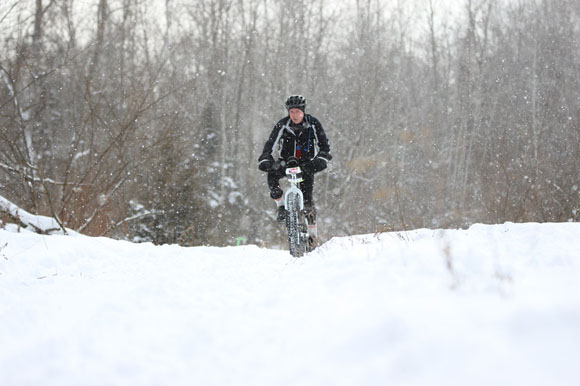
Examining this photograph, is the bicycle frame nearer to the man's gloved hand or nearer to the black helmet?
the man's gloved hand

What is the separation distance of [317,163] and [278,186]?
599mm

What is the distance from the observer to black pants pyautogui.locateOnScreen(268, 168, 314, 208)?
19.6 ft

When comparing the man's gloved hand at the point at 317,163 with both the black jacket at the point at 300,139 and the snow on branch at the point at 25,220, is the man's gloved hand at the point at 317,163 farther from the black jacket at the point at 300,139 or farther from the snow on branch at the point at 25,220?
the snow on branch at the point at 25,220

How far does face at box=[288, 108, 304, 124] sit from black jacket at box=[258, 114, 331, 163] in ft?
0.24

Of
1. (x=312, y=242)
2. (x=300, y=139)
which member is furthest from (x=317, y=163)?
(x=312, y=242)

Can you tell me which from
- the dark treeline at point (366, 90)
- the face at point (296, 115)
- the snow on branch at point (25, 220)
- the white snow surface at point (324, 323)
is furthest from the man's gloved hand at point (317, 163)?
the dark treeline at point (366, 90)

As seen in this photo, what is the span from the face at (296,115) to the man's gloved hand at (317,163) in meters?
0.52

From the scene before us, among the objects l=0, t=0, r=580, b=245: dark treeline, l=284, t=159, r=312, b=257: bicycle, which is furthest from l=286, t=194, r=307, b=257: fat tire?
l=0, t=0, r=580, b=245: dark treeline

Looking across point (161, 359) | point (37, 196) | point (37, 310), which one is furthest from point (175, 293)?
point (37, 196)

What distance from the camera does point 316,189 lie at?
2397 centimetres

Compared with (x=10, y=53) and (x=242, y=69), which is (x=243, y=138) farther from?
(x=10, y=53)

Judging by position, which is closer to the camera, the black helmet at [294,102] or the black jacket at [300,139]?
the black helmet at [294,102]

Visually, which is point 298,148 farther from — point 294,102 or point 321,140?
point 294,102

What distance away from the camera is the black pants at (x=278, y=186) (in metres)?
5.97
